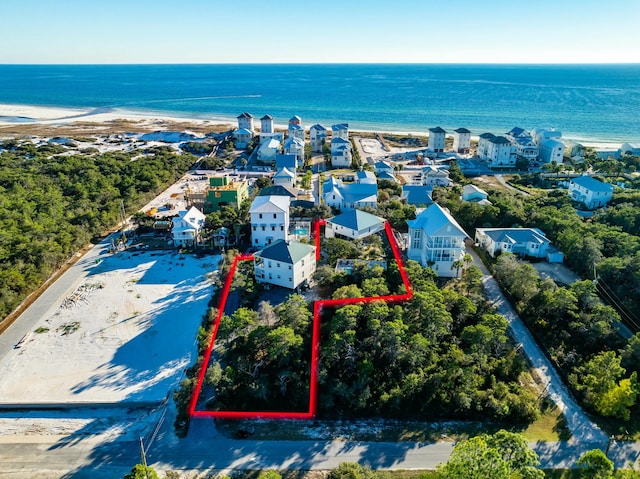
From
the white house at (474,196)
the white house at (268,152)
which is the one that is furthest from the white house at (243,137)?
the white house at (474,196)

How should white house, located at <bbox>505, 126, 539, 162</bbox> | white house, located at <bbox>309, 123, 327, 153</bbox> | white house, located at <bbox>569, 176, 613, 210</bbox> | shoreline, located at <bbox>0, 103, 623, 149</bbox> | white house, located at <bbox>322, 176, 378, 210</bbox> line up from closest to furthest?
white house, located at <bbox>322, 176, 378, 210</bbox> < white house, located at <bbox>569, 176, 613, 210</bbox> < white house, located at <bbox>505, 126, 539, 162</bbox> < white house, located at <bbox>309, 123, 327, 153</bbox> < shoreline, located at <bbox>0, 103, 623, 149</bbox>

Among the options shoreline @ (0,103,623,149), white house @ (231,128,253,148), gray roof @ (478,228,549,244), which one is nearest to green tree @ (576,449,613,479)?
gray roof @ (478,228,549,244)

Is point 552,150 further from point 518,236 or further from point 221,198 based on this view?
point 221,198

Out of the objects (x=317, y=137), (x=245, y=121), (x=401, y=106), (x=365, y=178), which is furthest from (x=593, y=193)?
(x=401, y=106)

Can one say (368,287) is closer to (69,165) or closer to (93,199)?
(93,199)

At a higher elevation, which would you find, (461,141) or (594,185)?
(461,141)

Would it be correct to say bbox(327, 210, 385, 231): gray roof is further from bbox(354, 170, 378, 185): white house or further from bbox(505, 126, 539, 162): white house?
bbox(505, 126, 539, 162): white house
